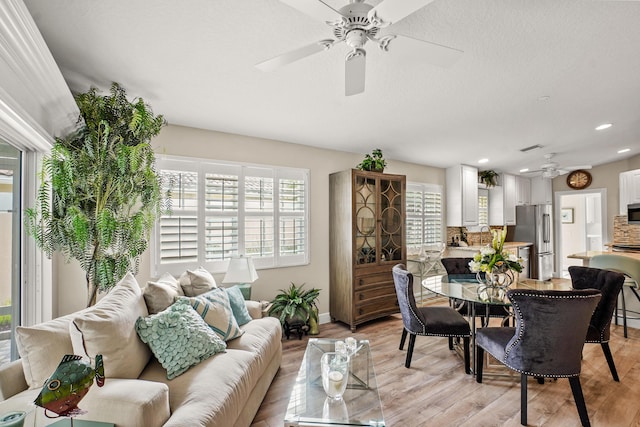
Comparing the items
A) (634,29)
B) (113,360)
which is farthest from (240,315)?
(634,29)

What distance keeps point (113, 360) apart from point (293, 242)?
2.54 meters

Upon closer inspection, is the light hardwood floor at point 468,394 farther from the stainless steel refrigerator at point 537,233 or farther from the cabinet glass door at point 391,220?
the stainless steel refrigerator at point 537,233

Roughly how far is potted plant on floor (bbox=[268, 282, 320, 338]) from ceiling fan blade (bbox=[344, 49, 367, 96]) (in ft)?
7.99

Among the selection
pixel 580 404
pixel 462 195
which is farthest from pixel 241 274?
pixel 462 195

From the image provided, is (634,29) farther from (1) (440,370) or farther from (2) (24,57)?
(2) (24,57)

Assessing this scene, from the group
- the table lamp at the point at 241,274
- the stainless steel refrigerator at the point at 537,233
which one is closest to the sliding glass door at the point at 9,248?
the table lamp at the point at 241,274

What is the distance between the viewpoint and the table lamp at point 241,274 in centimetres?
310

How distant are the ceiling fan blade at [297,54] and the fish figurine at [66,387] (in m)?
1.53

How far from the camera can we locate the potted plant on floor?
3.48 metres

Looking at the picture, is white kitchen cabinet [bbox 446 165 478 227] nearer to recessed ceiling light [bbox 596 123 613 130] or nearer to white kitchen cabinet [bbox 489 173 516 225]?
white kitchen cabinet [bbox 489 173 516 225]

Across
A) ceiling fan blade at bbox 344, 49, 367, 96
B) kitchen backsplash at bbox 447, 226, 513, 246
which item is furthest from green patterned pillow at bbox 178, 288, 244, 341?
kitchen backsplash at bbox 447, 226, 513, 246

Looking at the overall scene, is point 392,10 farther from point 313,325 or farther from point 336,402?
point 313,325

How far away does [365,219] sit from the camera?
4.12m

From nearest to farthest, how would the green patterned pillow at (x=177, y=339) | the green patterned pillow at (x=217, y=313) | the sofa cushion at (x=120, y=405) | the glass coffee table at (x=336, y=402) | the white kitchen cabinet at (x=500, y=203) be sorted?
1. the sofa cushion at (x=120, y=405)
2. the glass coffee table at (x=336, y=402)
3. the green patterned pillow at (x=177, y=339)
4. the green patterned pillow at (x=217, y=313)
5. the white kitchen cabinet at (x=500, y=203)
